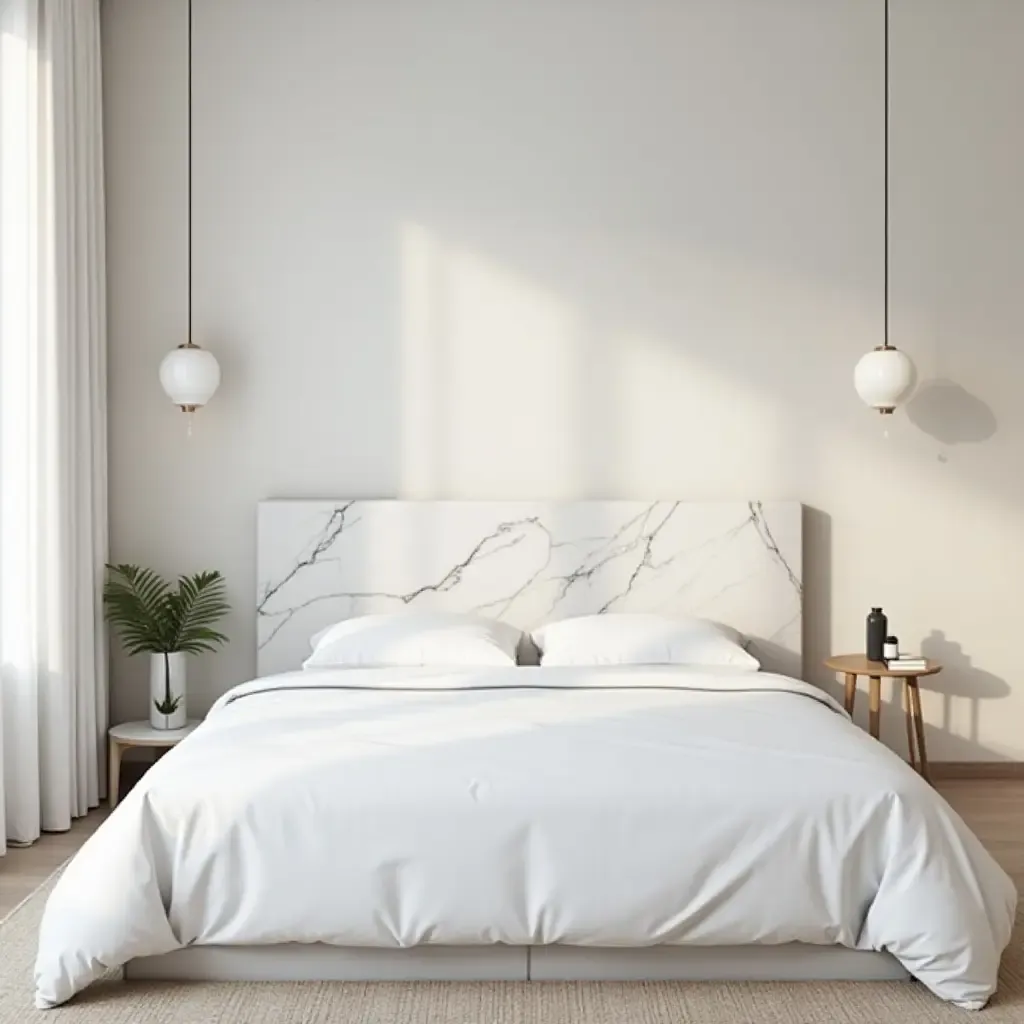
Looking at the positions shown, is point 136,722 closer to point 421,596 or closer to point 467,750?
point 421,596

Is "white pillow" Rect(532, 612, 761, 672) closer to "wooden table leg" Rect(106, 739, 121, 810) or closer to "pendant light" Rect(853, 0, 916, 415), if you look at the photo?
"pendant light" Rect(853, 0, 916, 415)

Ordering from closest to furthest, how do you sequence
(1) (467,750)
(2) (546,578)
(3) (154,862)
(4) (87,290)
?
(3) (154,862), (1) (467,750), (4) (87,290), (2) (546,578)

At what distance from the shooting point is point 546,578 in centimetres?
454

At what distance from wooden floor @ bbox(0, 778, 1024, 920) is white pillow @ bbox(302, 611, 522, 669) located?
2.87 feet

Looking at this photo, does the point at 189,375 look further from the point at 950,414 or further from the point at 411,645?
the point at 950,414

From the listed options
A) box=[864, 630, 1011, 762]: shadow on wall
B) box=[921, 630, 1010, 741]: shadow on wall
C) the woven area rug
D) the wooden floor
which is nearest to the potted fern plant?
the wooden floor

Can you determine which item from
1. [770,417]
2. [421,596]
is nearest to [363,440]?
[421,596]

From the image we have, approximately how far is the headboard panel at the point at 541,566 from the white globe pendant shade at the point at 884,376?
1.50 ft

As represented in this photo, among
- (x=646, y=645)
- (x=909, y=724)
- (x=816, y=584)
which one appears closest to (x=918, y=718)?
(x=909, y=724)

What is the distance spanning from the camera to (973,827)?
13.4 feet

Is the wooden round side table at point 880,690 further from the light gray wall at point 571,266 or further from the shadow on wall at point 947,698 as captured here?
the light gray wall at point 571,266

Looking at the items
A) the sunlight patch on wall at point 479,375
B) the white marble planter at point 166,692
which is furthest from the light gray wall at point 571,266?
the white marble planter at point 166,692

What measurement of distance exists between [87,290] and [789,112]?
2.44 metres

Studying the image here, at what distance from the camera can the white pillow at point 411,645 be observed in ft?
13.5
